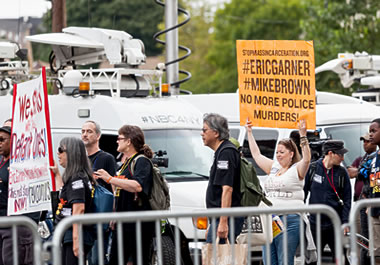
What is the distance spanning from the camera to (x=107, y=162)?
9.55 m

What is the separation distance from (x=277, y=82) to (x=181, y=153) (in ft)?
5.75

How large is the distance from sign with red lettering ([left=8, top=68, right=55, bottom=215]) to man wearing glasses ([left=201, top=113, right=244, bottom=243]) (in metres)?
1.53

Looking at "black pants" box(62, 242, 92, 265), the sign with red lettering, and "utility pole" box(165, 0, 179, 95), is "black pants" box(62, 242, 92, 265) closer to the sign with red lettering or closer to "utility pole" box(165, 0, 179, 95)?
Result: the sign with red lettering

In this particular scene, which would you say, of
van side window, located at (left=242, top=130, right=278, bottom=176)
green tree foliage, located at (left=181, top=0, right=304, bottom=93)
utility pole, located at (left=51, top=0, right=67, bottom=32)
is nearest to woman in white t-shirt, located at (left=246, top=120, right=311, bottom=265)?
van side window, located at (left=242, top=130, right=278, bottom=176)

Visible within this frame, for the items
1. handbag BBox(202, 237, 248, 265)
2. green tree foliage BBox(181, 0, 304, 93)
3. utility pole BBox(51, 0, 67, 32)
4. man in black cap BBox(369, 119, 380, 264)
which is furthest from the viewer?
green tree foliage BBox(181, 0, 304, 93)

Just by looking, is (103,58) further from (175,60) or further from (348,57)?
(348,57)

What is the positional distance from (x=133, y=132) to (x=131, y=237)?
102cm

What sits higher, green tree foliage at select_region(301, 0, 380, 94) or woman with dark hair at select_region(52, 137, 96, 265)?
green tree foliage at select_region(301, 0, 380, 94)

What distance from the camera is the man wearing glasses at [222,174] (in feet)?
27.3

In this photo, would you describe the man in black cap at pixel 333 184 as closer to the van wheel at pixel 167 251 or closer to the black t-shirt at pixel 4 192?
the van wheel at pixel 167 251

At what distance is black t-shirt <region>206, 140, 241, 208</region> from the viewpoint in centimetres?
840

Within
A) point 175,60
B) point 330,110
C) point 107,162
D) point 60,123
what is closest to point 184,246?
point 107,162

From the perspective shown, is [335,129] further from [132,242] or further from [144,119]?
[132,242]

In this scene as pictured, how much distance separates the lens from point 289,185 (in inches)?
364
